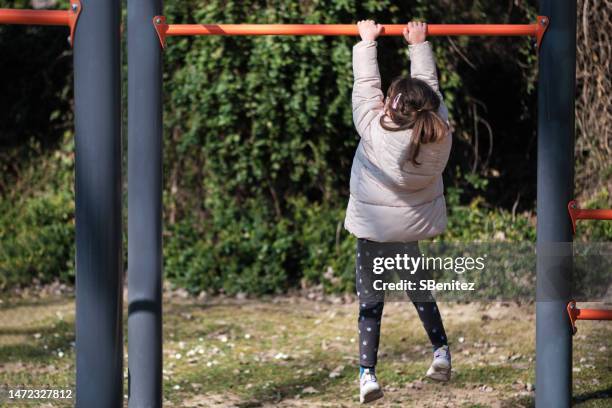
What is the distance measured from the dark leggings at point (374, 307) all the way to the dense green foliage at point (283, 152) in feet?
10.6

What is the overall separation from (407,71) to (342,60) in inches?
22.8

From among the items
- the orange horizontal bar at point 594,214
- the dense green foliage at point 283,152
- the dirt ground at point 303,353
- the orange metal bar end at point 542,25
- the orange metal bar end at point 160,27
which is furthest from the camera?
the dense green foliage at point 283,152

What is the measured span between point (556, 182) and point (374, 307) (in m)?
0.84

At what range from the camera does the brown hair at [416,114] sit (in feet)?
12.8

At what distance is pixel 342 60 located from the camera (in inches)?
293

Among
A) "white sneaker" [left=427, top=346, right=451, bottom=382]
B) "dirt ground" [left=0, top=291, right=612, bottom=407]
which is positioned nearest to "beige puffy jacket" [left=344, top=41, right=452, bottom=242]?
"white sneaker" [left=427, top=346, right=451, bottom=382]

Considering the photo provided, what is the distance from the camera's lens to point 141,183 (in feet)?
13.8

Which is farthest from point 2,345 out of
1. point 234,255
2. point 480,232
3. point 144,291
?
point 480,232

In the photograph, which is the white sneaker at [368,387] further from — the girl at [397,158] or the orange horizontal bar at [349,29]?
the orange horizontal bar at [349,29]

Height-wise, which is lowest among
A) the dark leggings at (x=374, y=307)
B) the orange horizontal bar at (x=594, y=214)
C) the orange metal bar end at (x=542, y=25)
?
the dark leggings at (x=374, y=307)

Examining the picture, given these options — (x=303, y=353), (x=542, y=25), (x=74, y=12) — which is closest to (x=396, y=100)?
(x=542, y=25)

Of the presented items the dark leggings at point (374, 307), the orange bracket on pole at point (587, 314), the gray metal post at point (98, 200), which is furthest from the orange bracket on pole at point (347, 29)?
the orange bracket on pole at point (587, 314)

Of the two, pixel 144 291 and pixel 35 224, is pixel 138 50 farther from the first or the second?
pixel 35 224

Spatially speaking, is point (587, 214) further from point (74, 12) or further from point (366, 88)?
point (74, 12)
